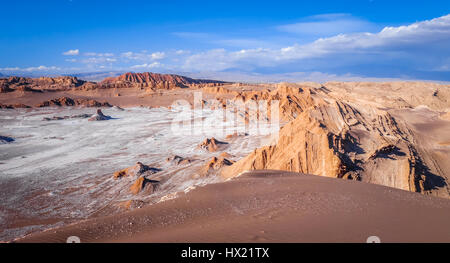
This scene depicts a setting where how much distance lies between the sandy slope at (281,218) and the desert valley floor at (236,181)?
2 centimetres

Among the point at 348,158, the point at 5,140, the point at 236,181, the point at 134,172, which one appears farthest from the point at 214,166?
the point at 5,140

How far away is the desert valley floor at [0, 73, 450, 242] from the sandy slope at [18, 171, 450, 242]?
19 mm

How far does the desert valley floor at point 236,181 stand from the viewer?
12.5 feet

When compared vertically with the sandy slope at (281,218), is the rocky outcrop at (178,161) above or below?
below

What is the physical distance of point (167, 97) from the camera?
49062mm

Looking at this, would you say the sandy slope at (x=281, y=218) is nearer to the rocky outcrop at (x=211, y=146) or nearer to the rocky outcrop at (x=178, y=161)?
the rocky outcrop at (x=178, y=161)

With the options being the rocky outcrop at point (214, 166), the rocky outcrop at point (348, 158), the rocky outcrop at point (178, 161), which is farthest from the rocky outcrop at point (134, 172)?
the rocky outcrop at point (348, 158)

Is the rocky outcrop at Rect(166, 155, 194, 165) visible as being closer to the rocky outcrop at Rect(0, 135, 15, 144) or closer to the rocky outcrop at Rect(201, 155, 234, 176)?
the rocky outcrop at Rect(201, 155, 234, 176)

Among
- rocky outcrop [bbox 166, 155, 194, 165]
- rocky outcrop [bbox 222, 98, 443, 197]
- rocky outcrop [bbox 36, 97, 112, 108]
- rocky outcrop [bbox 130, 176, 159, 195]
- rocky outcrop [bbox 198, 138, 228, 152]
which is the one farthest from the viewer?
rocky outcrop [bbox 36, 97, 112, 108]

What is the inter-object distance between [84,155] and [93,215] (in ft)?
28.1

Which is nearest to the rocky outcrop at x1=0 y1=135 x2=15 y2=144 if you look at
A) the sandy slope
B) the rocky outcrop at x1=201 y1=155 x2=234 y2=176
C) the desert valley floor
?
the desert valley floor

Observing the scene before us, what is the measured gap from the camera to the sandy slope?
3.46 m

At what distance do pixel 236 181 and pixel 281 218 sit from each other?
243 cm
